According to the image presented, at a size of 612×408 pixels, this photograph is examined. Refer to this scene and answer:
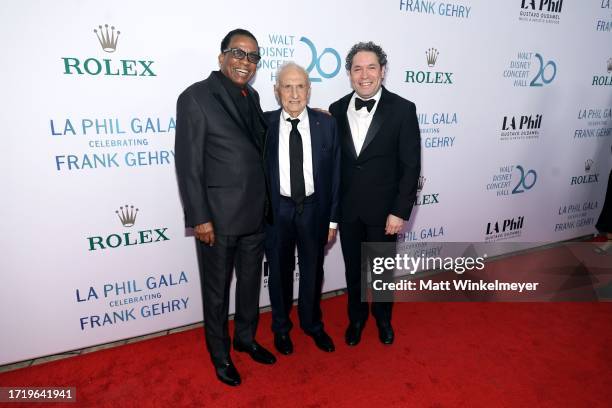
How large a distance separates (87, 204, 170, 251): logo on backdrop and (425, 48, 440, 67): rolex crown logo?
3051 mm

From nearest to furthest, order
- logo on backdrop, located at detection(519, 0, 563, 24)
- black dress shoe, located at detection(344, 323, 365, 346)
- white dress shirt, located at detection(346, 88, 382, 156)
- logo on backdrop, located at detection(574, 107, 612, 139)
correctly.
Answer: white dress shirt, located at detection(346, 88, 382, 156), black dress shoe, located at detection(344, 323, 365, 346), logo on backdrop, located at detection(519, 0, 563, 24), logo on backdrop, located at detection(574, 107, 612, 139)

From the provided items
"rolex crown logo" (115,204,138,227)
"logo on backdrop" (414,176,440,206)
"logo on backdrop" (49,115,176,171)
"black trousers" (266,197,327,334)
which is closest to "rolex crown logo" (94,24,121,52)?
"logo on backdrop" (49,115,176,171)

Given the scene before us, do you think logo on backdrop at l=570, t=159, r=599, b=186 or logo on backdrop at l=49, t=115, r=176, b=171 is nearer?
logo on backdrop at l=49, t=115, r=176, b=171

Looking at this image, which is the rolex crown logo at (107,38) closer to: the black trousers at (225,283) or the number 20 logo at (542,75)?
the black trousers at (225,283)

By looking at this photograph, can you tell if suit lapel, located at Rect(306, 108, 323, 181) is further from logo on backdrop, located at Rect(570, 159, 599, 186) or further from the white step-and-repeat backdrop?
logo on backdrop, located at Rect(570, 159, 599, 186)

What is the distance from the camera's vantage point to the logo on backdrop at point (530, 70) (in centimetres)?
417

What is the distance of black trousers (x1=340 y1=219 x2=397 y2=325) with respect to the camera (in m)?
2.88

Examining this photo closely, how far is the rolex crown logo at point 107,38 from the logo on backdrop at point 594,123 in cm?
540

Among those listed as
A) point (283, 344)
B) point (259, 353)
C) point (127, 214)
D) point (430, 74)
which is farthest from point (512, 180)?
point (127, 214)

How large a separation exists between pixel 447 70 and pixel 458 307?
2446 mm

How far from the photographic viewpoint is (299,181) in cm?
Result: 255

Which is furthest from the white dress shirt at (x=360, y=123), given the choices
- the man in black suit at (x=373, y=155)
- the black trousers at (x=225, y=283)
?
the black trousers at (x=225, y=283)

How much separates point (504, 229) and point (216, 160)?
4.11 metres

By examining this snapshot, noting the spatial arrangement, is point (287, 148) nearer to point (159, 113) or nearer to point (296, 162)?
point (296, 162)
